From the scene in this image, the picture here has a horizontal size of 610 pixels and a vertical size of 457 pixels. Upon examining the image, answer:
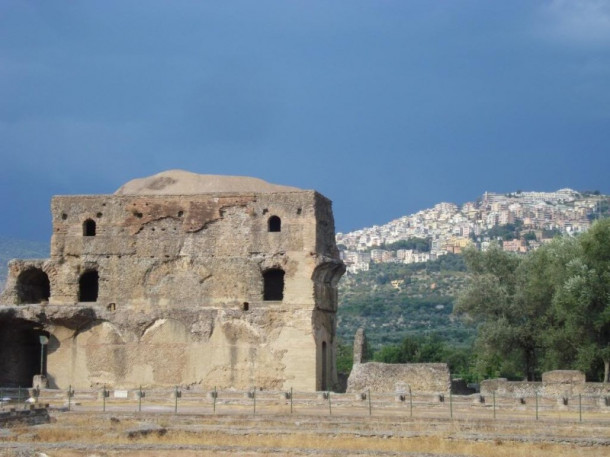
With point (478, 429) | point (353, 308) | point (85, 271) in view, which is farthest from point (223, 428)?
point (353, 308)

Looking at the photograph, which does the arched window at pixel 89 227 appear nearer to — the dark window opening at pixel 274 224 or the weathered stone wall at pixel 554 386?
the dark window opening at pixel 274 224

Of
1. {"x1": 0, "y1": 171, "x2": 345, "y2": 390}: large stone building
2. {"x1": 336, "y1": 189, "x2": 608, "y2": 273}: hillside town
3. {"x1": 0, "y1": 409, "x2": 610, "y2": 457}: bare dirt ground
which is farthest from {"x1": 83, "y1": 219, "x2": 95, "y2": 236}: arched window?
{"x1": 336, "y1": 189, "x2": 608, "y2": 273}: hillside town

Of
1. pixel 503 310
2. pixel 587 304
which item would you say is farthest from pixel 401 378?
pixel 503 310

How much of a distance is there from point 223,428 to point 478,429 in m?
6.55

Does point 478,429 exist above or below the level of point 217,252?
below

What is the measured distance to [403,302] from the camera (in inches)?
5118

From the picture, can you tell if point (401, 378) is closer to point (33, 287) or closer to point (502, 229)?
point (33, 287)

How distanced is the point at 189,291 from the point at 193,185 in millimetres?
5466

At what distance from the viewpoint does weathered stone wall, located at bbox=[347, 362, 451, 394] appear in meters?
37.3

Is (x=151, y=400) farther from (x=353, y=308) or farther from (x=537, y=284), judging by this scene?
(x=353, y=308)

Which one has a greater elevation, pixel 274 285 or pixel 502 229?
pixel 502 229

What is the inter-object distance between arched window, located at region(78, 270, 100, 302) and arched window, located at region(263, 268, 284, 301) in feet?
23.2

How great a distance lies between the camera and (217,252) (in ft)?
132

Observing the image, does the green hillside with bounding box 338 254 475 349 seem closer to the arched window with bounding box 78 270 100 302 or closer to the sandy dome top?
the sandy dome top
